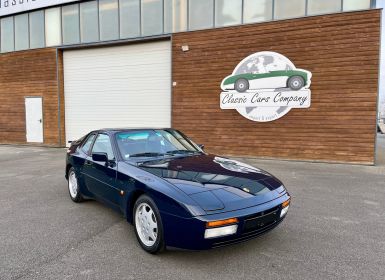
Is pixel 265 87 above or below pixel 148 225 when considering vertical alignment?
above

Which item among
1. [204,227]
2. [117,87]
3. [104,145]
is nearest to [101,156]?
[104,145]

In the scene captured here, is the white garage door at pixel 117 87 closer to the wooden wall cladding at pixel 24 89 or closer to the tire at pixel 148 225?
the wooden wall cladding at pixel 24 89

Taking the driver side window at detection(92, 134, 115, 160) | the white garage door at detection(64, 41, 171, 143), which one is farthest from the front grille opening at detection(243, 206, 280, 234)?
the white garage door at detection(64, 41, 171, 143)

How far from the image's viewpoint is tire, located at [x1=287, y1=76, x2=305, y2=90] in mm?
9625

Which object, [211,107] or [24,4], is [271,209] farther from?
[24,4]

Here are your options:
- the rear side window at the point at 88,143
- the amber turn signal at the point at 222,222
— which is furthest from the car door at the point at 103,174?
the amber turn signal at the point at 222,222

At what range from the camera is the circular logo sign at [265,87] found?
31.8ft

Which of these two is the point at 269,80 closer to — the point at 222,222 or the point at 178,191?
the point at 178,191

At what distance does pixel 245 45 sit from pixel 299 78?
219cm

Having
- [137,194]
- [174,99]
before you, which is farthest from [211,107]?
[137,194]

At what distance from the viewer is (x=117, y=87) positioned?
1296cm

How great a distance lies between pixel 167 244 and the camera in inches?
113

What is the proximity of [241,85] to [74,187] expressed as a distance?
7114 millimetres

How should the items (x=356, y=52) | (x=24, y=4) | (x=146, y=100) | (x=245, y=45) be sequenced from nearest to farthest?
(x=356, y=52) → (x=245, y=45) → (x=146, y=100) → (x=24, y=4)
